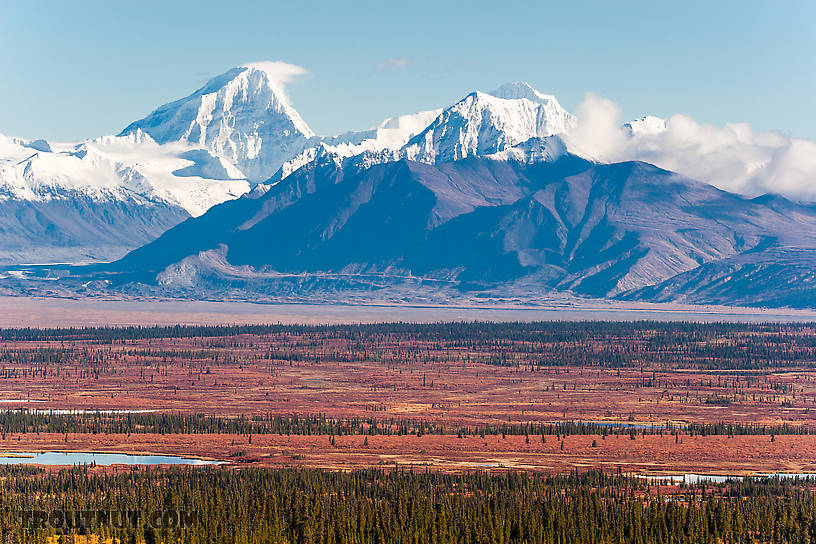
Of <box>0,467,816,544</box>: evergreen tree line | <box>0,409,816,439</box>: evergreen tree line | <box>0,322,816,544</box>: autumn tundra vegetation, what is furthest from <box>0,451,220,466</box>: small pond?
<box>0,409,816,439</box>: evergreen tree line

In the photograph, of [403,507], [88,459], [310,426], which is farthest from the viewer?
[310,426]

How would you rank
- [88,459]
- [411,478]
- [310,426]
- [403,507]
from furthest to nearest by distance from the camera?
[310,426]
[88,459]
[411,478]
[403,507]

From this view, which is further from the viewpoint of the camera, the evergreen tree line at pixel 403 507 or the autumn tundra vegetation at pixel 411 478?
the autumn tundra vegetation at pixel 411 478

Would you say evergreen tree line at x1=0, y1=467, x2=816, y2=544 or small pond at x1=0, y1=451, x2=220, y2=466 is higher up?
evergreen tree line at x1=0, y1=467, x2=816, y2=544

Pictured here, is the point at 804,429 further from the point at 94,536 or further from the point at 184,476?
the point at 94,536

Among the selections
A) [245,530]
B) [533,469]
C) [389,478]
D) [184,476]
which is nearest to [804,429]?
[533,469]

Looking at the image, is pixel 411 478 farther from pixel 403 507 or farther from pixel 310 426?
pixel 310 426

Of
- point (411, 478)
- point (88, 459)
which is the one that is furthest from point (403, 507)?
point (88, 459)

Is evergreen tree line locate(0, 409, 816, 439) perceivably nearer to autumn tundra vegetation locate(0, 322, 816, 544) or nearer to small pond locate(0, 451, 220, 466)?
autumn tundra vegetation locate(0, 322, 816, 544)

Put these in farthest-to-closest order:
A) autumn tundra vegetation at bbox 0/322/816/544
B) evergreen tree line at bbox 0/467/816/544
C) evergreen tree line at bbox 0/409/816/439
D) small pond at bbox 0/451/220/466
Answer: evergreen tree line at bbox 0/409/816/439
small pond at bbox 0/451/220/466
autumn tundra vegetation at bbox 0/322/816/544
evergreen tree line at bbox 0/467/816/544

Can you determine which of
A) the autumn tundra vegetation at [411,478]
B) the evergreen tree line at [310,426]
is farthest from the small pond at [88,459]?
the evergreen tree line at [310,426]

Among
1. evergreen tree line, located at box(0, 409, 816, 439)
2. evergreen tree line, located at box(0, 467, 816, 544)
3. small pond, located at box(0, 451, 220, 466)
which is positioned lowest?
small pond, located at box(0, 451, 220, 466)

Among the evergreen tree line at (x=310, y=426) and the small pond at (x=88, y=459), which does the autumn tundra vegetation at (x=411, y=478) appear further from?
the small pond at (x=88, y=459)

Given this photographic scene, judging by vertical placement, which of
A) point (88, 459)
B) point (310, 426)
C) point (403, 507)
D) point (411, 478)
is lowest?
point (88, 459)
